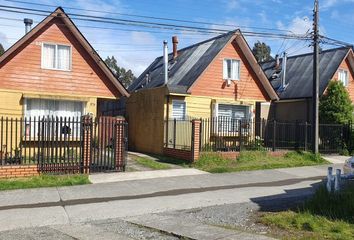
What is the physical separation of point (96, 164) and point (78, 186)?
224 cm

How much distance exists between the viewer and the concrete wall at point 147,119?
73.3 ft

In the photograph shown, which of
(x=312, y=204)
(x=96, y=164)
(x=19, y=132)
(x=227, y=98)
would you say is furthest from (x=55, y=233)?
(x=227, y=98)

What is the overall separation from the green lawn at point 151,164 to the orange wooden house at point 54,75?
342cm

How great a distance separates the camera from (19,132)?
19328 mm

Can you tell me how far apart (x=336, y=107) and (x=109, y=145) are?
1337 centimetres

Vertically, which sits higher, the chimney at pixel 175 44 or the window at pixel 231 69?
the chimney at pixel 175 44

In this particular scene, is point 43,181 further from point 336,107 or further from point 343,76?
point 343,76

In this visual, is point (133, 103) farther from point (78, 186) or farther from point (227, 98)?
point (78, 186)

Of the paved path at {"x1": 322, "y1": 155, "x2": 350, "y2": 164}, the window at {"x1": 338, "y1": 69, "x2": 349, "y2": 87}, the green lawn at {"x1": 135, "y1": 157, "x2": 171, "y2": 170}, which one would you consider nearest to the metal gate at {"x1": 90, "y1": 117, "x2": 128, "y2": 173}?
the green lawn at {"x1": 135, "y1": 157, "x2": 171, "y2": 170}

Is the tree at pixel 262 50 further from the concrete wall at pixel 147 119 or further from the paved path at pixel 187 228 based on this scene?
the paved path at pixel 187 228

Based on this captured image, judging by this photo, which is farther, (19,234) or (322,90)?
(322,90)

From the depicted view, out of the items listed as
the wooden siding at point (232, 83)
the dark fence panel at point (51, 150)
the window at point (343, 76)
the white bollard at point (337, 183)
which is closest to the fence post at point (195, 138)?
the dark fence panel at point (51, 150)

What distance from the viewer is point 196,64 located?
955 inches

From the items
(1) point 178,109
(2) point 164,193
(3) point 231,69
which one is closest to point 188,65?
(3) point 231,69
